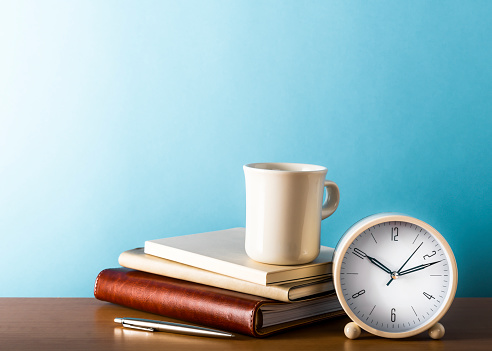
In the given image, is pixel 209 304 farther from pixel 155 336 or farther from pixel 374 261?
Answer: pixel 374 261

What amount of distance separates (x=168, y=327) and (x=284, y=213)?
0.25 m

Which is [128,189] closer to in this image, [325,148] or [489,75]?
[325,148]

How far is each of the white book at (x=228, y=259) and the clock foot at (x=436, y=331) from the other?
0.59 ft

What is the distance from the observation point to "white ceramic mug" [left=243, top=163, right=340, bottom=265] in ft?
2.95

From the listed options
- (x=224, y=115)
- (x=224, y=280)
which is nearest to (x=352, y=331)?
(x=224, y=280)

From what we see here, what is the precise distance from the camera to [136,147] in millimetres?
1304

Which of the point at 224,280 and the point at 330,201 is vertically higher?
the point at 330,201

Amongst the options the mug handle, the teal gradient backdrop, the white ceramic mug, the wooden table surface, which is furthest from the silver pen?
the teal gradient backdrop

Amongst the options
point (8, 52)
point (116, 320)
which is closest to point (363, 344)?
point (116, 320)

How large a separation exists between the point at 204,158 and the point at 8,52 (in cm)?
48

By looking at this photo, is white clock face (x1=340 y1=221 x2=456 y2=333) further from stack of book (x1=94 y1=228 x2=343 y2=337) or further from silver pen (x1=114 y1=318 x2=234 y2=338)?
silver pen (x1=114 y1=318 x2=234 y2=338)

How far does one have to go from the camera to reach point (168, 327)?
0.90 meters

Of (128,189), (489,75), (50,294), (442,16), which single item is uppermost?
(442,16)

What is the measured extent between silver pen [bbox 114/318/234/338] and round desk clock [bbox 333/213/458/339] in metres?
0.19
